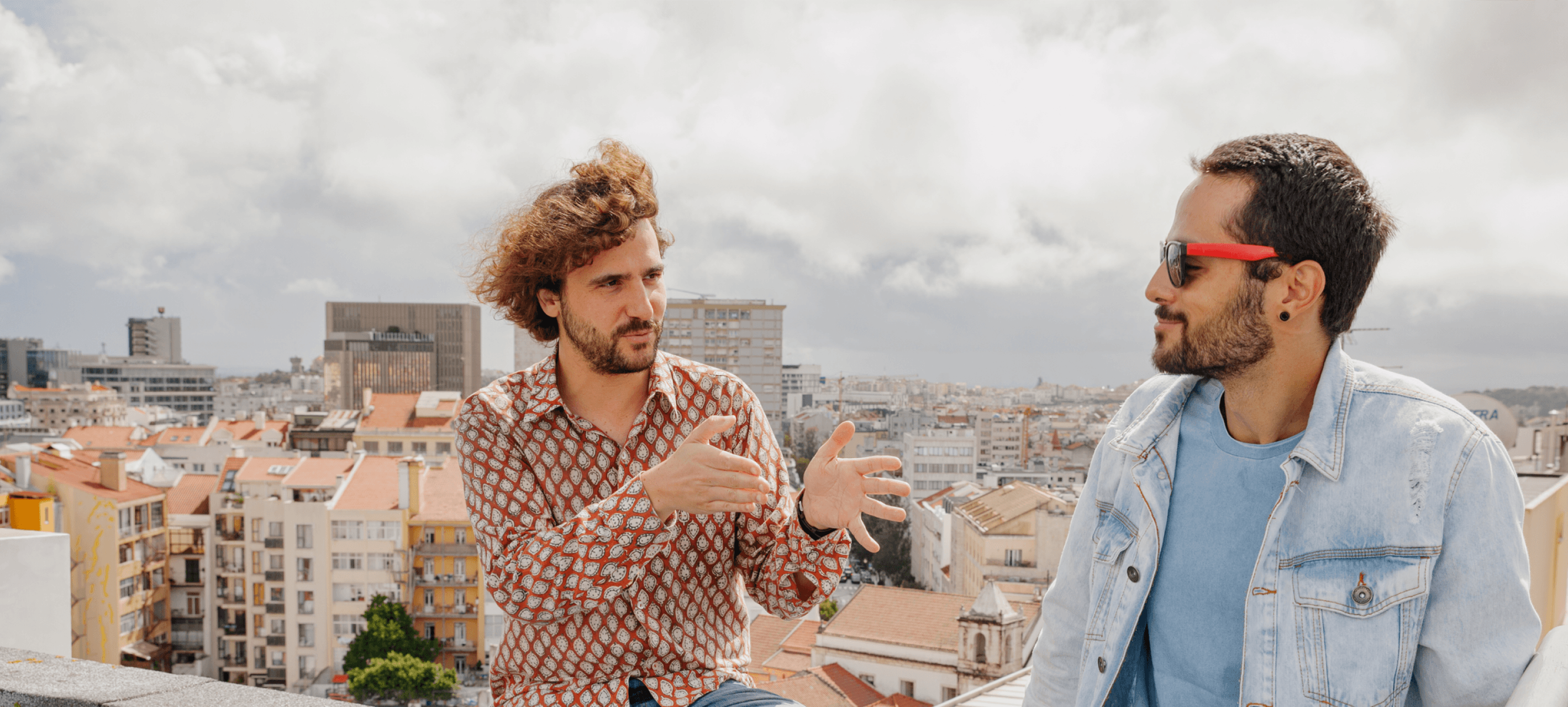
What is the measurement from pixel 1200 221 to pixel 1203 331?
0.21 m

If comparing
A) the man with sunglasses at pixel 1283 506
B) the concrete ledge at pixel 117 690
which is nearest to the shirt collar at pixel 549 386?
the concrete ledge at pixel 117 690

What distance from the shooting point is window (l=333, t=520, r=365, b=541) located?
25.2 m

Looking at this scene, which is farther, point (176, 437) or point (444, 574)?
point (176, 437)

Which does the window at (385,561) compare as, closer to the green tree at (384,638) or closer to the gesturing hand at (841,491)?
the green tree at (384,638)

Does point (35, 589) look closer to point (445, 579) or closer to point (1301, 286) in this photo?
point (1301, 286)

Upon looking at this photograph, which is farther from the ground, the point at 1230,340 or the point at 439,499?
the point at 1230,340

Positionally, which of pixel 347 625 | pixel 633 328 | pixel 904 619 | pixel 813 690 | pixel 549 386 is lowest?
pixel 347 625

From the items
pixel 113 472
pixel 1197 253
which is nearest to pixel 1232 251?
pixel 1197 253

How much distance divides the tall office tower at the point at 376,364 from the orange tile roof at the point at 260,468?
78.8 m

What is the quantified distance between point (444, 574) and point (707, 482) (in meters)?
26.8

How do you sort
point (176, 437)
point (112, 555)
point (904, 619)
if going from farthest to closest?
point (176, 437)
point (112, 555)
point (904, 619)

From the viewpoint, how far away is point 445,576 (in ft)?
84.1

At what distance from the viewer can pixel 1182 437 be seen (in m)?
1.84

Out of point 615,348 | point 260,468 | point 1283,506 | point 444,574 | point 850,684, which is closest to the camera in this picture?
point 1283,506
